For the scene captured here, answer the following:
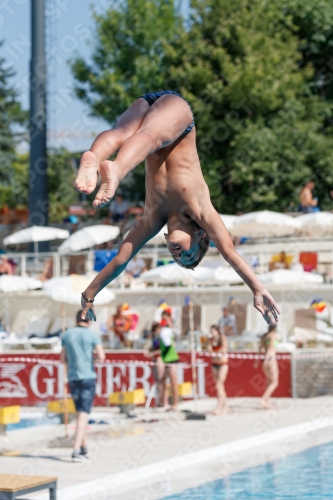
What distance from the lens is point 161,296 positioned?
22.9 meters

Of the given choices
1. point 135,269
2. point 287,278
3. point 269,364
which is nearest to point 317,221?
point 287,278

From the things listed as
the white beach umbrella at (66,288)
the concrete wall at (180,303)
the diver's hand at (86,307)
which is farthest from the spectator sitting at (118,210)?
the diver's hand at (86,307)

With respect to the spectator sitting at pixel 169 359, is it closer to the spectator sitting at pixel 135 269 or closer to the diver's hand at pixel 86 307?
the spectator sitting at pixel 135 269

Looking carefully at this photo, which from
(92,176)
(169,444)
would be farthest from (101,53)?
(92,176)

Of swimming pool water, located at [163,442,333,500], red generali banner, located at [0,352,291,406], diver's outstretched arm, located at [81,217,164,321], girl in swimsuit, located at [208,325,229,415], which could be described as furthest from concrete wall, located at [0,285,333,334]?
diver's outstretched arm, located at [81,217,164,321]

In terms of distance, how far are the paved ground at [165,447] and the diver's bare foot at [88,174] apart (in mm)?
5548

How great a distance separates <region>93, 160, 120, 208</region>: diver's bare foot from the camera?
4887 mm

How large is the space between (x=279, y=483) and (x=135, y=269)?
13.4 m

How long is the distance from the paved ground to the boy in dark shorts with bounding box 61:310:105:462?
36 centimetres

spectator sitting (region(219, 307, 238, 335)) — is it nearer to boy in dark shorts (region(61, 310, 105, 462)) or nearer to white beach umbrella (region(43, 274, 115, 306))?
white beach umbrella (region(43, 274, 115, 306))

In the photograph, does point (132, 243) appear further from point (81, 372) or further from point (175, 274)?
point (175, 274)

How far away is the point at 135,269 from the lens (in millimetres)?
23766

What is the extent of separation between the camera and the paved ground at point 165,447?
10641mm

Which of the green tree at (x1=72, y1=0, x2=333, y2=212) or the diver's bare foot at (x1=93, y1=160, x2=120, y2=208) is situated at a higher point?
the green tree at (x1=72, y1=0, x2=333, y2=212)
